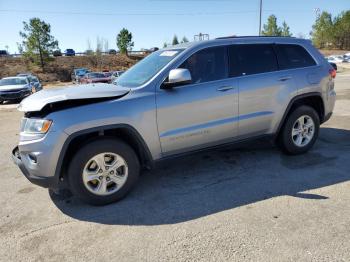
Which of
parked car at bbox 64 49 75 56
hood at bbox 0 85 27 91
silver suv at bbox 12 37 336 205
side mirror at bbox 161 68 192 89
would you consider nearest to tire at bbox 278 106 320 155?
silver suv at bbox 12 37 336 205

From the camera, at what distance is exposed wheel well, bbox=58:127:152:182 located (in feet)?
12.3

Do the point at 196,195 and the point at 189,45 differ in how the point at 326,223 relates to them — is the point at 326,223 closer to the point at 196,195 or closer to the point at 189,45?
the point at 196,195

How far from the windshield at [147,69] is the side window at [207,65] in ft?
0.78

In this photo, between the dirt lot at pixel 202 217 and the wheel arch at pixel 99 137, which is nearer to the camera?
the dirt lot at pixel 202 217

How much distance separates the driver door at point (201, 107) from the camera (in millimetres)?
4051

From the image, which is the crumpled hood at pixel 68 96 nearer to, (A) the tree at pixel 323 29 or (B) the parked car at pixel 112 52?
(B) the parked car at pixel 112 52

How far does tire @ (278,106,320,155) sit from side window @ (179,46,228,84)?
1400 millimetres

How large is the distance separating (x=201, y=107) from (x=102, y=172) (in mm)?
1459

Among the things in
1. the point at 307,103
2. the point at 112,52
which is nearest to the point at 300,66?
the point at 307,103

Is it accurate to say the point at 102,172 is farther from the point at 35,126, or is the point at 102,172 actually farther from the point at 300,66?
the point at 300,66

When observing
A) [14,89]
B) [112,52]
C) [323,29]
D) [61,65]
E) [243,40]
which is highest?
[323,29]

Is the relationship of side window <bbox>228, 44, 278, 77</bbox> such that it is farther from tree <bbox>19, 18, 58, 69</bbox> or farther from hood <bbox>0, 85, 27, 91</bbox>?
tree <bbox>19, 18, 58, 69</bbox>

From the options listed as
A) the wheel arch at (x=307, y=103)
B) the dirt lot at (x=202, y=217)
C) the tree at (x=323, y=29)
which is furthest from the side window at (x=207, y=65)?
the tree at (x=323, y=29)

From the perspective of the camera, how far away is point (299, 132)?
526 cm
